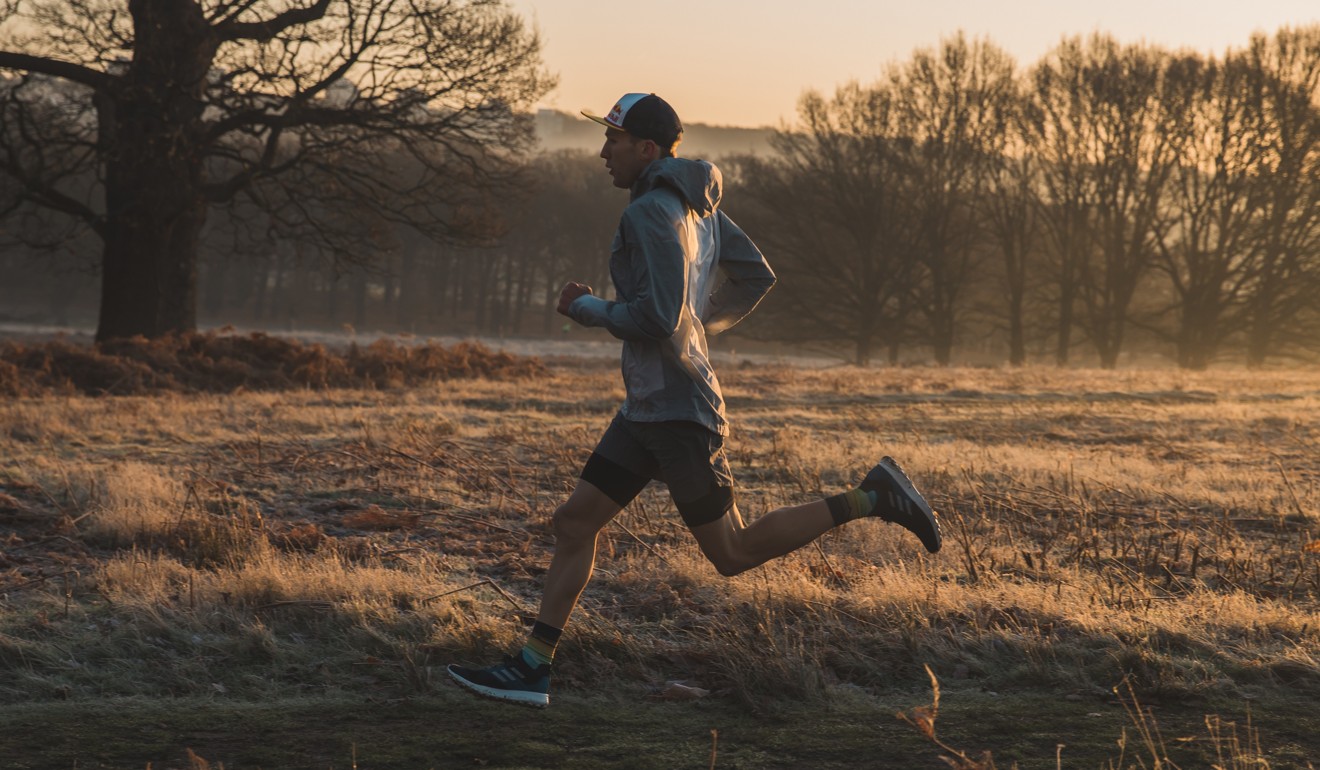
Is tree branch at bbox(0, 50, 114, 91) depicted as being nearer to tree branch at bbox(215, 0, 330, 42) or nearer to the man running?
tree branch at bbox(215, 0, 330, 42)

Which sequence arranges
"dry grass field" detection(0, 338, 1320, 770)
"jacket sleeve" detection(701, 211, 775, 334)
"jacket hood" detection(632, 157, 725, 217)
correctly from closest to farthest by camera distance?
"dry grass field" detection(0, 338, 1320, 770), "jacket hood" detection(632, 157, 725, 217), "jacket sleeve" detection(701, 211, 775, 334)

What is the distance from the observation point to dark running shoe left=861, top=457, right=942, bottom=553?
4578mm

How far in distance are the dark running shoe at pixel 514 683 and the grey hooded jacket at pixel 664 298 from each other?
3.02 feet

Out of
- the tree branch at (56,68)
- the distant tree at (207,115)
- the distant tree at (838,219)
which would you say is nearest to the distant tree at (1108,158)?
the distant tree at (838,219)

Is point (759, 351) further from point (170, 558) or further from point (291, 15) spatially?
point (170, 558)

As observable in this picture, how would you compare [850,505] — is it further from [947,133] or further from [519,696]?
[947,133]

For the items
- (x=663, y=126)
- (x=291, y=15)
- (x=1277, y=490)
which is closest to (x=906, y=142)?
(x=291, y=15)

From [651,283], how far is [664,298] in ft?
0.21

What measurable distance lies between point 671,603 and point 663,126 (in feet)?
7.55

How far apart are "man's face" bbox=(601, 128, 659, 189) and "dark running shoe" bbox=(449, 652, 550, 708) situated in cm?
165

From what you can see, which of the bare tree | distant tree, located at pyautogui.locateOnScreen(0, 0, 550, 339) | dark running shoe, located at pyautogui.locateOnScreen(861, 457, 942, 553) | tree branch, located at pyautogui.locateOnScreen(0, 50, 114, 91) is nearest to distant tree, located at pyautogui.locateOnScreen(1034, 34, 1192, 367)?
the bare tree

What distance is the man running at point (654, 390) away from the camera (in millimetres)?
3832

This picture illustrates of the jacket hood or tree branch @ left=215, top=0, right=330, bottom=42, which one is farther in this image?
tree branch @ left=215, top=0, right=330, bottom=42

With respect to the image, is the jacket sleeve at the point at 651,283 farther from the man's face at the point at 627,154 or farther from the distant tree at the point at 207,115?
the distant tree at the point at 207,115
